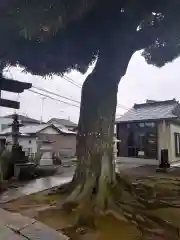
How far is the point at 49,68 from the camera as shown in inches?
227

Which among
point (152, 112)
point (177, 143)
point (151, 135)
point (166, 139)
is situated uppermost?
point (152, 112)

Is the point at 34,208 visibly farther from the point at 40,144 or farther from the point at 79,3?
the point at 40,144

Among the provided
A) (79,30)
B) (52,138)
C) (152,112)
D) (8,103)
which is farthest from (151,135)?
(79,30)

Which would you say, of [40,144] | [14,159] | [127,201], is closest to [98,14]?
[127,201]

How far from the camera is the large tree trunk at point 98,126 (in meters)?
4.84

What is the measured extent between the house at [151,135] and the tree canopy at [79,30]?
25.3 ft

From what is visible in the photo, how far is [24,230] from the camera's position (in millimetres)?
3344

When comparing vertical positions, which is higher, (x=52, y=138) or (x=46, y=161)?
(x=52, y=138)

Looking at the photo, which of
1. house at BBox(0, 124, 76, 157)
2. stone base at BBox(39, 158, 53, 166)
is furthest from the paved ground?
house at BBox(0, 124, 76, 157)

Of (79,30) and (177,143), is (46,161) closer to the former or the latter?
(177,143)

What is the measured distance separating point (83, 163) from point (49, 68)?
2.45m

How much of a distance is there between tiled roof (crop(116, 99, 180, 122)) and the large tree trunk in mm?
8539

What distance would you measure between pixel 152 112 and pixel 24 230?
12.6m

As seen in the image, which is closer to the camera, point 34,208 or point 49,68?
point 34,208
